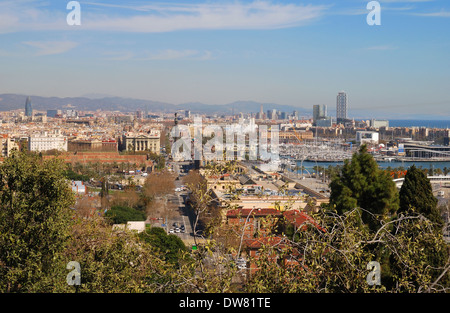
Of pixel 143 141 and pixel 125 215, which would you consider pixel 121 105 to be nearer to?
pixel 143 141

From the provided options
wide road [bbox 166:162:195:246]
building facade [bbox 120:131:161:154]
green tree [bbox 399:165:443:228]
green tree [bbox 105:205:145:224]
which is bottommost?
wide road [bbox 166:162:195:246]

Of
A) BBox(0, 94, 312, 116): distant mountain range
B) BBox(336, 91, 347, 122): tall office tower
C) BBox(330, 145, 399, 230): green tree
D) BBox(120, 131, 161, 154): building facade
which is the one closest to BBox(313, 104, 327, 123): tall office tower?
BBox(336, 91, 347, 122): tall office tower

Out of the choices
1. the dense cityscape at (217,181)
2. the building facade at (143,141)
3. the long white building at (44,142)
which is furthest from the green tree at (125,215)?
the building facade at (143,141)

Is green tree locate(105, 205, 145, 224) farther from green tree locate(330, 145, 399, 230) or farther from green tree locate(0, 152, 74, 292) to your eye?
green tree locate(0, 152, 74, 292)

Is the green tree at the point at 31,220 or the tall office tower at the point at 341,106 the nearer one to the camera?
the green tree at the point at 31,220

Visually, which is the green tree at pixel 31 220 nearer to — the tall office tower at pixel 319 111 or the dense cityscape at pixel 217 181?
the dense cityscape at pixel 217 181
